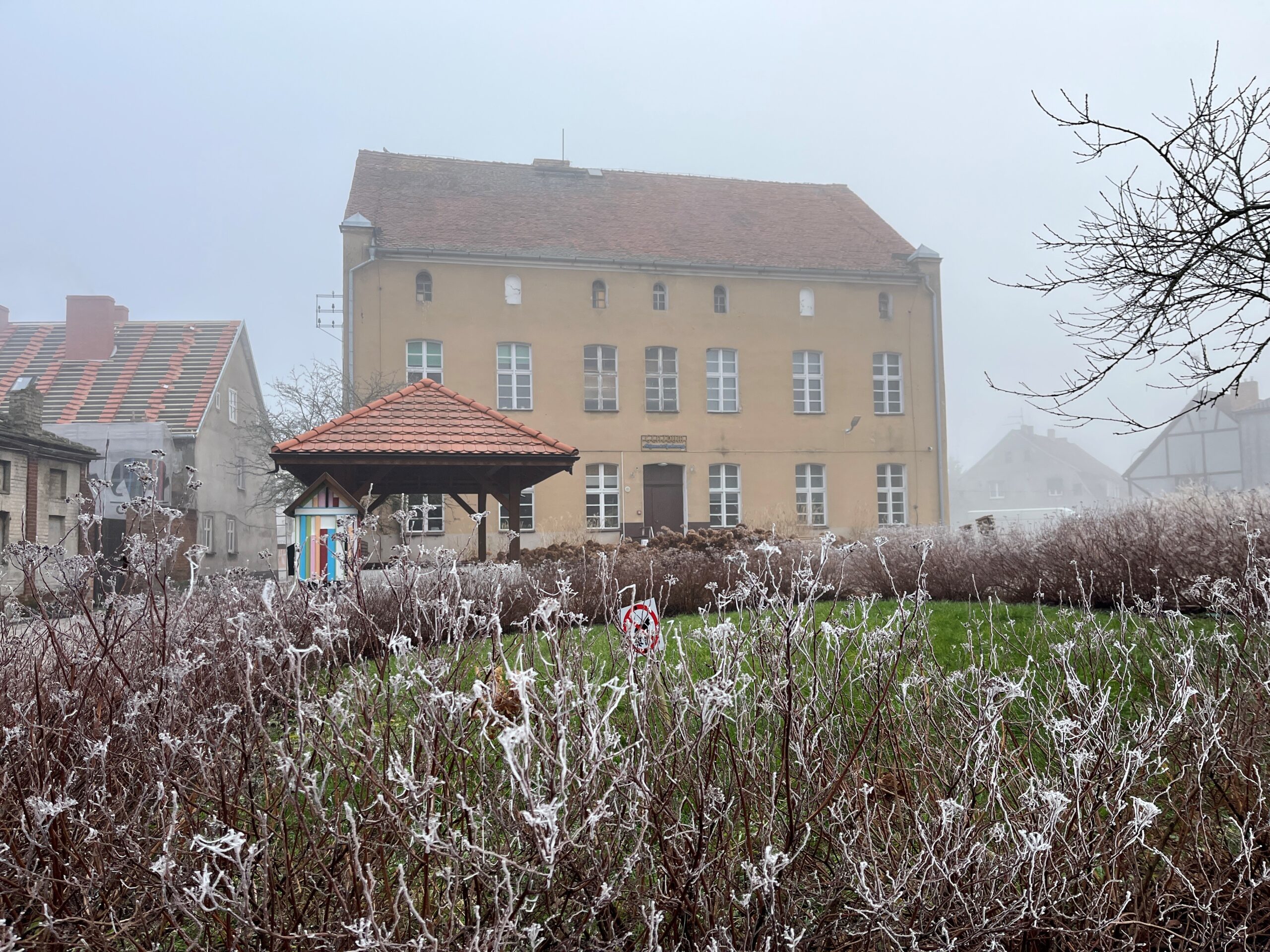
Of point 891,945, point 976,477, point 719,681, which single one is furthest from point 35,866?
point 976,477

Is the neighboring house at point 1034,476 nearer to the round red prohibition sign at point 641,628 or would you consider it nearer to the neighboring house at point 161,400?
the neighboring house at point 161,400

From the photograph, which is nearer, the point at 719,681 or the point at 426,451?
the point at 719,681

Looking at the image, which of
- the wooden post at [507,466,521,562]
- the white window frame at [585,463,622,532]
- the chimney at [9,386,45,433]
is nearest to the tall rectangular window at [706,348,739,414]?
the white window frame at [585,463,622,532]

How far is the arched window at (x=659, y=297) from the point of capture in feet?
96.6

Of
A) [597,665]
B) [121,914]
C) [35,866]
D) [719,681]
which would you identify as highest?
[719,681]

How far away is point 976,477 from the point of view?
7531 cm

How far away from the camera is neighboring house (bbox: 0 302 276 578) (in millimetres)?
26000

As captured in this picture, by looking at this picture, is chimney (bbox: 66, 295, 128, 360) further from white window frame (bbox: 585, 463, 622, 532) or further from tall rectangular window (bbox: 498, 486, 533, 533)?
white window frame (bbox: 585, 463, 622, 532)

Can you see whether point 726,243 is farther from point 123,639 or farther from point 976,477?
point 976,477

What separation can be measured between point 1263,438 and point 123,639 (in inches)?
1684

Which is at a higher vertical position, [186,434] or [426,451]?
[186,434]

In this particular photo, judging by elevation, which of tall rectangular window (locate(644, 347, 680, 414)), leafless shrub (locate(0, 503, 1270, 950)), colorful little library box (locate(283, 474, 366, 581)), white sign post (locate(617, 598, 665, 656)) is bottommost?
leafless shrub (locate(0, 503, 1270, 950))

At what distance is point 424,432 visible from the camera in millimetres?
10836

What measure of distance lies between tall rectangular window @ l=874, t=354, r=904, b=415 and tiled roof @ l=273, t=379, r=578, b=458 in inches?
841
